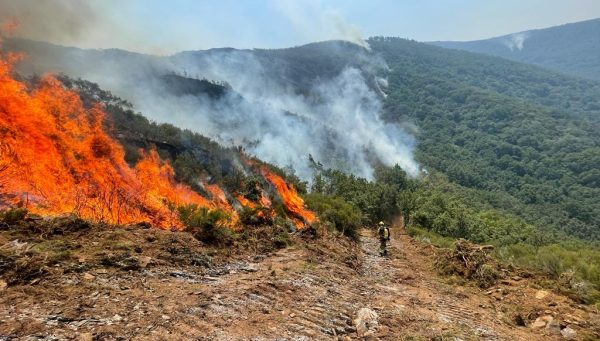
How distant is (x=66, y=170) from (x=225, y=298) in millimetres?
11525

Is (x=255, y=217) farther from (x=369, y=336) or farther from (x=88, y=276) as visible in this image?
(x=369, y=336)

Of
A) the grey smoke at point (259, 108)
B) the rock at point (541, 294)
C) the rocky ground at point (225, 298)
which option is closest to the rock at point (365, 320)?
the rocky ground at point (225, 298)

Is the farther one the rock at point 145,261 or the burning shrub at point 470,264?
the burning shrub at point 470,264

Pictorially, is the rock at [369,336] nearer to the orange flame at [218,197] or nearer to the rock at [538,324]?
the rock at [538,324]

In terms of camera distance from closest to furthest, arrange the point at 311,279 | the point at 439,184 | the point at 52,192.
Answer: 1. the point at 311,279
2. the point at 52,192
3. the point at 439,184

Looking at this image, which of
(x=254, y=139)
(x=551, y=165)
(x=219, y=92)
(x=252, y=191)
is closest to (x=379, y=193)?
(x=254, y=139)

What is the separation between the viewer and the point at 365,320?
32.6 ft

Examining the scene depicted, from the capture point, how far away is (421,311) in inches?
457

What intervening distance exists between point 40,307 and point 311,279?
295 inches

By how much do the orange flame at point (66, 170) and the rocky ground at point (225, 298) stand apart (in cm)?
388

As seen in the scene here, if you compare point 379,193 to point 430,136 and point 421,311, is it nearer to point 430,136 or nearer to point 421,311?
point 421,311

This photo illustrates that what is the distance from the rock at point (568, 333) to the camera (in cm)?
1086

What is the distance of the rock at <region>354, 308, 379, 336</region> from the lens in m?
9.40

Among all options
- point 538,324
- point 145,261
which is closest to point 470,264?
Answer: point 538,324
